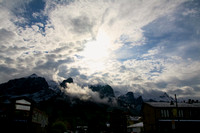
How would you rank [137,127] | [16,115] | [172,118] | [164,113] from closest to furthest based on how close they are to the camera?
[16,115]
[172,118]
[164,113]
[137,127]

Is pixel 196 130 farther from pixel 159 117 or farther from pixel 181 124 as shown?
pixel 159 117

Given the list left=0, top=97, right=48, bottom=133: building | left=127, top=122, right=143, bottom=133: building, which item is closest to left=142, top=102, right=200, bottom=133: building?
left=127, top=122, right=143, bottom=133: building

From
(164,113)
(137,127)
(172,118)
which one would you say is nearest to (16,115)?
(164,113)

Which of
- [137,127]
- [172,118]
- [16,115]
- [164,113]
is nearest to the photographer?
[16,115]

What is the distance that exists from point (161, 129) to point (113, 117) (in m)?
17.5

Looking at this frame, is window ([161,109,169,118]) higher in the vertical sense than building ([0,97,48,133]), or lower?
lower

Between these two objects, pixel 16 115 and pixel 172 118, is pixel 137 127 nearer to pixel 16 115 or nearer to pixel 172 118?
pixel 172 118

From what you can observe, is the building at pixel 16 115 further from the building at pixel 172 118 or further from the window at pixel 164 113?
the window at pixel 164 113

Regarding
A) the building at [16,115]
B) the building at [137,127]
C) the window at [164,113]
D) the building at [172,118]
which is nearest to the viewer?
the building at [16,115]

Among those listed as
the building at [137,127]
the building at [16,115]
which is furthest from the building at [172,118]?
the building at [16,115]

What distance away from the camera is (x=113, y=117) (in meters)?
34.9

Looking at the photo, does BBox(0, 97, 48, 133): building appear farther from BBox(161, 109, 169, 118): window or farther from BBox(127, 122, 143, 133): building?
BBox(127, 122, 143, 133): building

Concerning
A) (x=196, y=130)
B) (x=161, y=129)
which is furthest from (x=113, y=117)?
(x=196, y=130)

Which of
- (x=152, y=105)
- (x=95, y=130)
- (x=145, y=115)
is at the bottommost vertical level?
(x=95, y=130)
